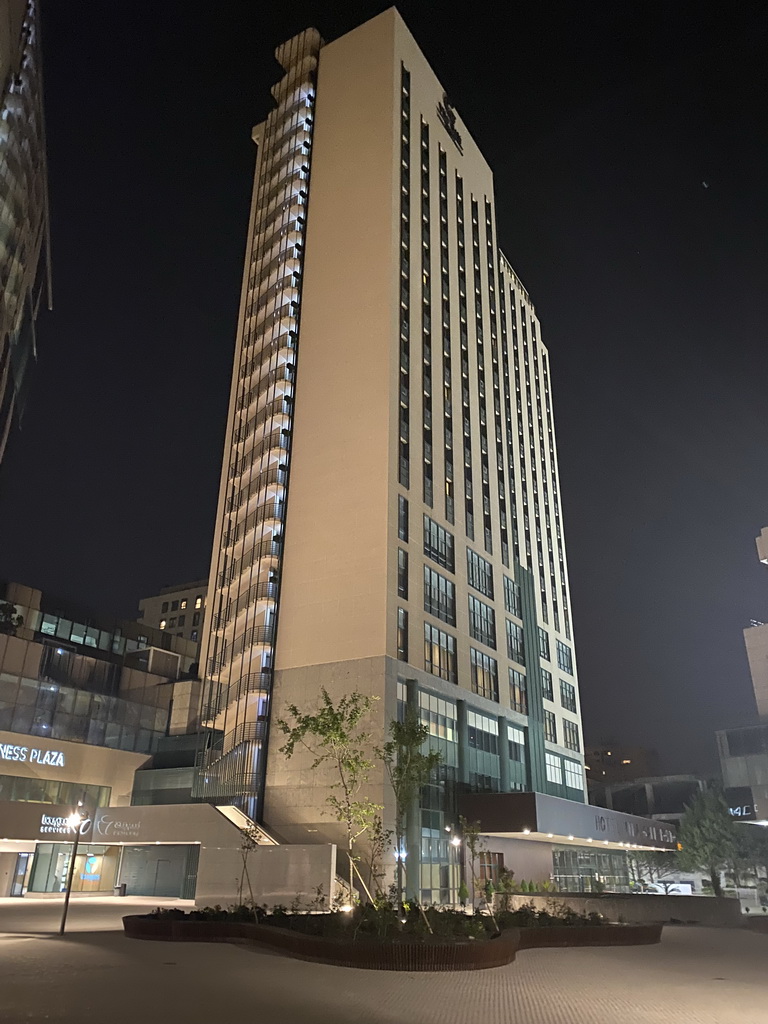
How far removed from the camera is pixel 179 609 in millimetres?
126250

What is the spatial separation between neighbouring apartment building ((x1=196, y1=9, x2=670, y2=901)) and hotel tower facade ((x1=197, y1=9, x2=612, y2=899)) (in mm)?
213

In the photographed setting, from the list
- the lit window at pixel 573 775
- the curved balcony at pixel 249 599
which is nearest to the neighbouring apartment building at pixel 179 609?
the curved balcony at pixel 249 599

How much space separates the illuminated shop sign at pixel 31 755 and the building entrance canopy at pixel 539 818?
1210 inches

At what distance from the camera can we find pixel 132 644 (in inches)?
3100

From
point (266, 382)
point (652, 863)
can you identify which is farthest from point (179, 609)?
point (652, 863)

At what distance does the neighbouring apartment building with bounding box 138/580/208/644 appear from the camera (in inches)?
4865

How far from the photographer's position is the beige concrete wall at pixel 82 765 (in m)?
54.2

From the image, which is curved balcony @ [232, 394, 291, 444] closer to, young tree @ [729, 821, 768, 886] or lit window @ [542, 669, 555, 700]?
lit window @ [542, 669, 555, 700]

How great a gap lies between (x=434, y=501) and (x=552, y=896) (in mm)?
31346

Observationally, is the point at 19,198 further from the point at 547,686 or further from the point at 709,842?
the point at 709,842

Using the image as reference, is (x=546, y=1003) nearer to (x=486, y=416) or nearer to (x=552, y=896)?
(x=552, y=896)

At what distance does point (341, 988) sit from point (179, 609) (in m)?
114

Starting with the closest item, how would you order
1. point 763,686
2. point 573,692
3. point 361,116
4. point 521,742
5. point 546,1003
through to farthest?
1. point 546,1003
2. point 521,742
3. point 361,116
4. point 573,692
5. point 763,686

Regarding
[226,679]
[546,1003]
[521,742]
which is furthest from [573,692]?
[546,1003]
